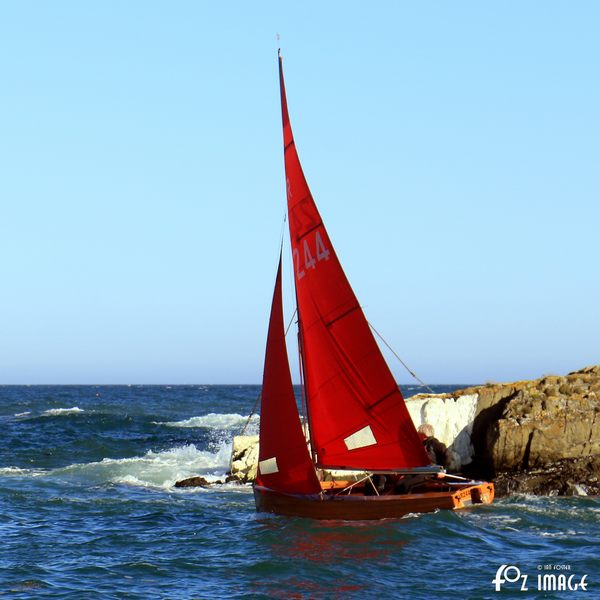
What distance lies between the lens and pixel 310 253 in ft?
88.6

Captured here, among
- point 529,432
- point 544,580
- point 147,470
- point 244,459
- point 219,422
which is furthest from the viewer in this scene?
point 219,422

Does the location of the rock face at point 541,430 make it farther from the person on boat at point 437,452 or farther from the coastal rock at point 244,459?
the coastal rock at point 244,459

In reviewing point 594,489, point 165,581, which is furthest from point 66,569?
point 594,489

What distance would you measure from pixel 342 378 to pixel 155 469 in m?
16.8

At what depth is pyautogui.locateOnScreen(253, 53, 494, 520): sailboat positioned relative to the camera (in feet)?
87.5

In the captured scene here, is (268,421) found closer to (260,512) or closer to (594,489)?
(260,512)

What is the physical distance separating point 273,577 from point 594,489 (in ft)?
42.5

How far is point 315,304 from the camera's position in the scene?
88.6 ft

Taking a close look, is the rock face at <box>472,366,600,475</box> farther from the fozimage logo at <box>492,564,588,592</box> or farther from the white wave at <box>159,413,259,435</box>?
the white wave at <box>159,413,259,435</box>

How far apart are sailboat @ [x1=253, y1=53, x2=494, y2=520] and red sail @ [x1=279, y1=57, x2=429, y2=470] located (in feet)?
0.09

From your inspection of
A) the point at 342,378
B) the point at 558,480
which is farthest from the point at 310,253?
the point at 558,480

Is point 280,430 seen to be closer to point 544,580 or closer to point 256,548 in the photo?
point 256,548

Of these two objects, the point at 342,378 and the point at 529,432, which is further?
the point at 529,432

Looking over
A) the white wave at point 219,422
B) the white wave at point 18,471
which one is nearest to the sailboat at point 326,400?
the white wave at point 18,471
